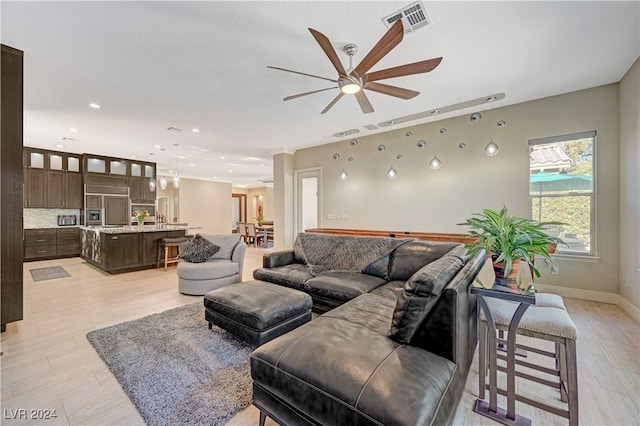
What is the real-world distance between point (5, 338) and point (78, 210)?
6431 mm

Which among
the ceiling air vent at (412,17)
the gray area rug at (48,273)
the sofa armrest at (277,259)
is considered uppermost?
the ceiling air vent at (412,17)

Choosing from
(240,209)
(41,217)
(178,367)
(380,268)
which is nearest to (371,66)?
(380,268)

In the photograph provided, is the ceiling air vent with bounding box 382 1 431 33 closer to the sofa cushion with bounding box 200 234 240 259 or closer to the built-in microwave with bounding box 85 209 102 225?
the sofa cushion with bounding box 200 234 240 259

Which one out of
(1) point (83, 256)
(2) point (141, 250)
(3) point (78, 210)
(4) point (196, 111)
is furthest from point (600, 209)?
(3) point (78, 210)

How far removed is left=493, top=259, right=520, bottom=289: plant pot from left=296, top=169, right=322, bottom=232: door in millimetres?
5171

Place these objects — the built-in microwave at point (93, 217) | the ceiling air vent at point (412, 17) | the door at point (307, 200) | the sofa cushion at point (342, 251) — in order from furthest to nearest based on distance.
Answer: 1. the built-in microwave at point (93, 217)
2. the door at point (307, 200)
3. the sofa cushion at point (342, 251)
4. the ceiling air vent at point (412, 17)

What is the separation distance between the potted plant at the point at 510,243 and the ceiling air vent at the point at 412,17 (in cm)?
175

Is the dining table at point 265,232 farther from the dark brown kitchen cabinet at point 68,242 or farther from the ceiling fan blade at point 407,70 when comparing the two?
the ceiling fan blade at point 407,70

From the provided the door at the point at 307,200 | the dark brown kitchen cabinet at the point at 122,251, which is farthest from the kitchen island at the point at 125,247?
the door at the point at 307,200

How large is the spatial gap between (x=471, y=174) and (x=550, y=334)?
3579 mm

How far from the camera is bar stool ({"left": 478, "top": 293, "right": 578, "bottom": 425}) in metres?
1.49

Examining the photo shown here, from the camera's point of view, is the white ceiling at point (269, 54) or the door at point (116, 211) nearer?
the white ceiling at point (269, 54)

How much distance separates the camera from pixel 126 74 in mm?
Answer: 3186

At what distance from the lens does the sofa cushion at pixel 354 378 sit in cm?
110
